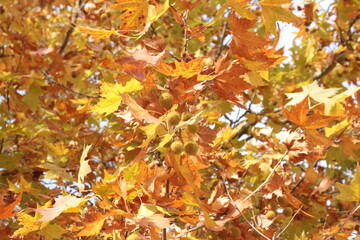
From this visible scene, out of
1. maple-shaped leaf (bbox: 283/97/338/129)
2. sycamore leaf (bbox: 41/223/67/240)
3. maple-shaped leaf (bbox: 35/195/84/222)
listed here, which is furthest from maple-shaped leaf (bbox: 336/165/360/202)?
sycamore leaf (bbox: 41/223/67/240)

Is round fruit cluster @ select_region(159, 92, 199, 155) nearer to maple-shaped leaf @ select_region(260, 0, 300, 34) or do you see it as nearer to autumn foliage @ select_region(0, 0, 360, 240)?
autumn foliage @ select_region(0, 0, 360, 240)

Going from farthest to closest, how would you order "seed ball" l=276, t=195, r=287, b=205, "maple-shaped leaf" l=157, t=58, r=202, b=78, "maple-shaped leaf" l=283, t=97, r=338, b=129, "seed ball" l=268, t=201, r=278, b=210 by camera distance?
"seed ball" l=268, t=201, r=278, b=210 < "seed ball" l=276, t=195, r=287, b=205 < "maple-shaped leaf" l=283, t=97, r=338, b=129 < "maple-shaped leaf" l=157, t=58, r=202, b=78

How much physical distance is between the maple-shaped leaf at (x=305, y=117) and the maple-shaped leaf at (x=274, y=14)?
15.6 inches

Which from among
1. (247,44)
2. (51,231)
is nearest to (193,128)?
(247,44)

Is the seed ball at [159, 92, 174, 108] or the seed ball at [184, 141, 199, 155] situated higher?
the seed ball at [159, 92, 174, 108]

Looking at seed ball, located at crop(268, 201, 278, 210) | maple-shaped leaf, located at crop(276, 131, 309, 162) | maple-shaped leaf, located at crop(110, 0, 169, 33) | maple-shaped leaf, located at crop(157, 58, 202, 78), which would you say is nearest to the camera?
maple-shaped leaf, located at crop(157, 58, 202, 78)

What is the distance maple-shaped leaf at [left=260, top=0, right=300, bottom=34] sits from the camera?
177 centimetres

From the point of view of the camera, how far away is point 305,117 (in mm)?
1938

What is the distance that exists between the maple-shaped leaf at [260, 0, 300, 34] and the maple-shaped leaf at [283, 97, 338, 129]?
40 cm

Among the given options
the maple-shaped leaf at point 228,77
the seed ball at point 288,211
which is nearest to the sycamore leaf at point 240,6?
the maple-shaped leaf at point 228,77

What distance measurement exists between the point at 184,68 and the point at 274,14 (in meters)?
0.57

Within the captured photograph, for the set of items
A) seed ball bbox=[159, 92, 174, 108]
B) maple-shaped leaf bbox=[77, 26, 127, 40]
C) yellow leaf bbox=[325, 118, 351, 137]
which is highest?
maple-shaped leaf bbox=[77, 26, 127, 40]

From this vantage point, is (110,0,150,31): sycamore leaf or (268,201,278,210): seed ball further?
(268,201,278,210): seed ball

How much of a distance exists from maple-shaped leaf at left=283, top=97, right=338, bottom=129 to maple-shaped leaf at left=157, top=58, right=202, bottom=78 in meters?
0.56
